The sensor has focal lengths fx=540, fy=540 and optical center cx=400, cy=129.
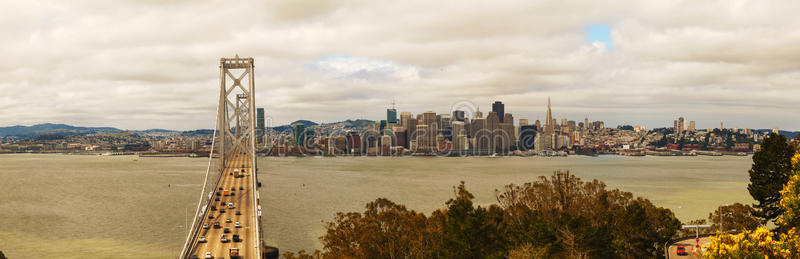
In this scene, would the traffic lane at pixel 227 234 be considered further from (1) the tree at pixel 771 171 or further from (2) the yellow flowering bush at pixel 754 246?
(1) the tree at pixel 771 171

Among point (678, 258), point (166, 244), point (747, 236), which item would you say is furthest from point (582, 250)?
point (166, 244)

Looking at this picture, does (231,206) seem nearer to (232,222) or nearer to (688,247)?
(232,222)

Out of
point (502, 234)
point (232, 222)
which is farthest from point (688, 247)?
point (232, 222)

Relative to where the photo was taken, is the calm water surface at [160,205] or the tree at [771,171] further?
the calm water surface at [160,205]

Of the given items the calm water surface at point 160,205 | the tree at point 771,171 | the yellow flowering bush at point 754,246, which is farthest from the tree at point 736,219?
the yellow flowering bush at point 754,246

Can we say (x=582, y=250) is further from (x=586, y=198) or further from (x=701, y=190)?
(x=701, y=190)

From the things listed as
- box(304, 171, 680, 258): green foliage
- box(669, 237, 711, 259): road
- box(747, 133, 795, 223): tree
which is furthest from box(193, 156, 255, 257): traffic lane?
box(747, 133, 795, 223): tree

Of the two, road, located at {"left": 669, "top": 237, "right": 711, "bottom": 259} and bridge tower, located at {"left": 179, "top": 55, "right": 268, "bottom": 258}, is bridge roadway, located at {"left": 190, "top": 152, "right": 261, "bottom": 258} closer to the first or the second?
bridge tower, located at {"left": 179, "top": 55, "right": 268, "bottom": 258}
